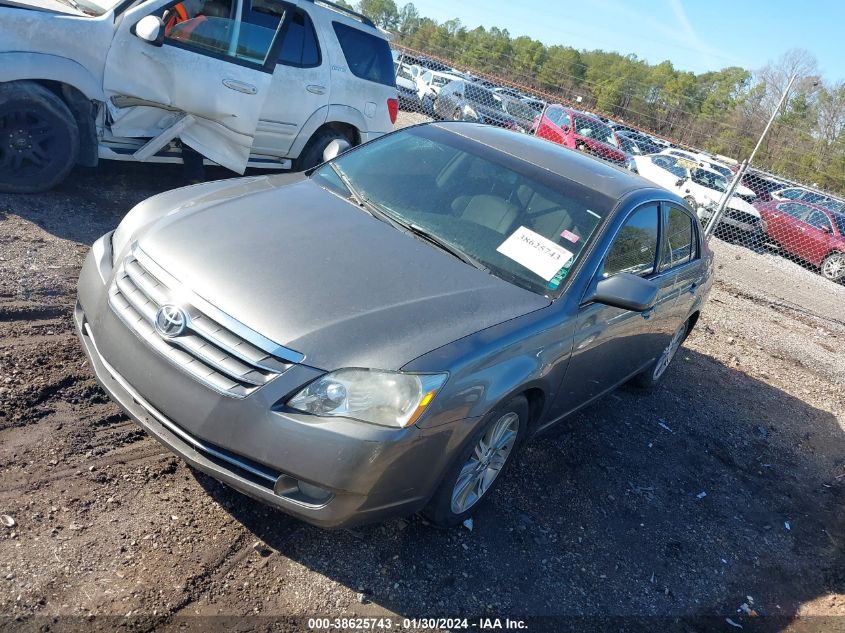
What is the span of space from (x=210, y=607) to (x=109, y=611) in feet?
1.15

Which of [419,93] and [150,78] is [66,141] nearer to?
[150,78]

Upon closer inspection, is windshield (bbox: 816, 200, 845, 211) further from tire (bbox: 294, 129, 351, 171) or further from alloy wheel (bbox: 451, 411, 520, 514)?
alloy wheel (bbox: 451, 411, 520, 514)

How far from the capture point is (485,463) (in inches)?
131

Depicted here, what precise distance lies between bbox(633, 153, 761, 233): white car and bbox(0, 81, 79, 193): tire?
12.0m

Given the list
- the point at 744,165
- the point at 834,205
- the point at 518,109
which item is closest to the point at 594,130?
the point at 518,109

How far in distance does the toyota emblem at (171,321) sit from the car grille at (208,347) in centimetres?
2

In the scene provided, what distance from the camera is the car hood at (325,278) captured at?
9.02 feet

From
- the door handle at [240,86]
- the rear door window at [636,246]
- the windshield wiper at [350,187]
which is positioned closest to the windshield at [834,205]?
the rear door window at [636,246]

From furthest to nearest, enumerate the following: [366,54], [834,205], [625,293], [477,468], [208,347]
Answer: [834,205], [366,54], [625,293], [477,468], [208,347]

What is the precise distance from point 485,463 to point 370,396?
0.92m

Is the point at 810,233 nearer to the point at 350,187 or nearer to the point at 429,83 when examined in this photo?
the point at 429,83

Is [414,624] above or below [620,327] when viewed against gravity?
below

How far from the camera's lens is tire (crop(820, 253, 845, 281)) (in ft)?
49.6

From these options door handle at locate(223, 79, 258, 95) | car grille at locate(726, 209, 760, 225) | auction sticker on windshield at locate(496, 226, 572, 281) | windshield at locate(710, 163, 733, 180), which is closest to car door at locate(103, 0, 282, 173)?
door handle at locate(223, 79, 258, 95)
